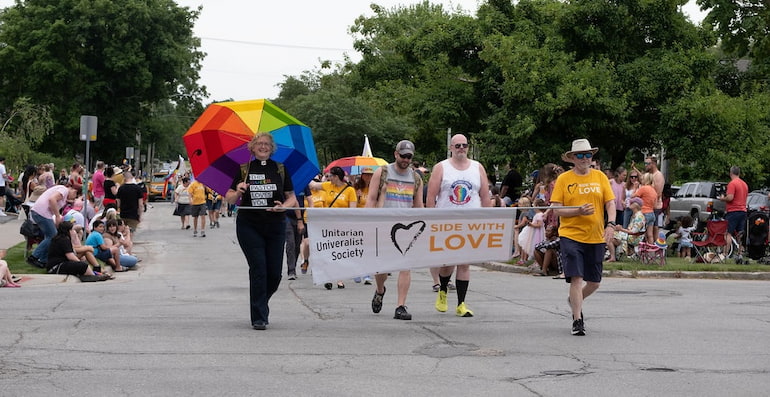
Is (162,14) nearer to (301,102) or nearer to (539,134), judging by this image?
(301,102)

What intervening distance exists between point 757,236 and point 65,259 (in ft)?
43.7

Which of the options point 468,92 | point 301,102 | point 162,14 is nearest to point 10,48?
point 162,14

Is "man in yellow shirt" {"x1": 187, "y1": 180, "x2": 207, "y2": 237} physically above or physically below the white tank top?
below

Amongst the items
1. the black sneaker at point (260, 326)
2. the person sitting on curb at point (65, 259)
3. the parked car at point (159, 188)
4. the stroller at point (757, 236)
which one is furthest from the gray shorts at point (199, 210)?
the parked car at point (159, 188)

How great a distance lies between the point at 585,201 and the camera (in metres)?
9.88

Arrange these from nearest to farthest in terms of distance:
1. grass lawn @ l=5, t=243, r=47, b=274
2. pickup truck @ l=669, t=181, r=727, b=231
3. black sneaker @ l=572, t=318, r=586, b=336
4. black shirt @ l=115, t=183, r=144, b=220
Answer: black sneaker @ l=572, t=318, r=586, b=336, grass lawn @ l=5, t=243, r=47, b=274, black shirt @ l=115, t=183, r=144, b=220, pickup truck @ l=669, t=181, r=727, b=231

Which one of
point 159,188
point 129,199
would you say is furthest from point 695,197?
point 159,188

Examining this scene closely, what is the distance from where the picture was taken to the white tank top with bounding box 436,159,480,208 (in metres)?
10.6

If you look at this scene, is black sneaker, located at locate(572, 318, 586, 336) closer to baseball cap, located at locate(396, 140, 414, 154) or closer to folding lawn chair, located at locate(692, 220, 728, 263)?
baseball cap, located at locate(396, 140, 414, 154)

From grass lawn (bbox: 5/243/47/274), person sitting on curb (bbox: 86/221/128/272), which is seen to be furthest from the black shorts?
person sitting on curb (bbox: 86/221/128/272)

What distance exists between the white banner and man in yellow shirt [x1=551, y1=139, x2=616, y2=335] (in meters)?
0.83

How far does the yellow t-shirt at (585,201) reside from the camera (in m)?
9.86

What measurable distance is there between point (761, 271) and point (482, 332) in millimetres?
10604

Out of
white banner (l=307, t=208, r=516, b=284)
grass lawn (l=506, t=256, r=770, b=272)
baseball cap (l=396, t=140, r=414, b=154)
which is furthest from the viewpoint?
grass lawn (l=506, t=256, r=770, b=272)
